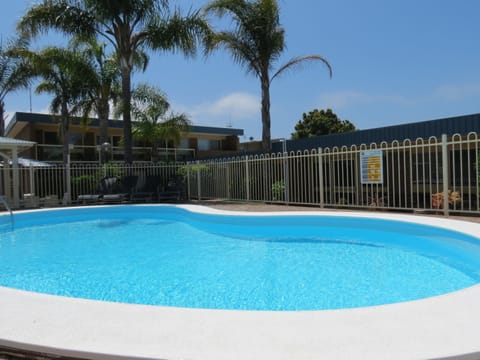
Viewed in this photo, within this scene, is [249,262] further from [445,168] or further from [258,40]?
[258,40]

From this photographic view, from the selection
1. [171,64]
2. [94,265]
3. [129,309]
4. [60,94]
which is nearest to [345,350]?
[129,309]

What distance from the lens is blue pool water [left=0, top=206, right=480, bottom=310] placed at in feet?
13.6

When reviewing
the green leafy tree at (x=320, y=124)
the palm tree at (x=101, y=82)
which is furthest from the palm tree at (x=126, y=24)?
the green leafy tree at (x=320, y=124)

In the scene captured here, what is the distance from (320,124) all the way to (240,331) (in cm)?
3333

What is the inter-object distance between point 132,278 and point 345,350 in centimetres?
349

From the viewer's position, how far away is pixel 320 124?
34.3 m

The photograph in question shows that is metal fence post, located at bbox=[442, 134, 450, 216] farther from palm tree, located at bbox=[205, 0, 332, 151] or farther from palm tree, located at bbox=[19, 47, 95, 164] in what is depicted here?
palm tree, located at bbox=[19, 47, 95, 164]

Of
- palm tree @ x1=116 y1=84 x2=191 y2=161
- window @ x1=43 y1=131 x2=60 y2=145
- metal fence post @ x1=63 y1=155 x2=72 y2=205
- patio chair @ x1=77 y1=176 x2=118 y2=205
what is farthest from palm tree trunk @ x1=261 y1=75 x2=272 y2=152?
window @ x1=43 y1=131 x2=60 y2=145

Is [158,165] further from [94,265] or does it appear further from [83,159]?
[94,265]

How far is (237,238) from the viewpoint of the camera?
26.2 feet

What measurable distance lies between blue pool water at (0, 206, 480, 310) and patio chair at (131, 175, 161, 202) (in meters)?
4.83

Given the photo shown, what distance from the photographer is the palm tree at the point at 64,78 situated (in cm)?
1562

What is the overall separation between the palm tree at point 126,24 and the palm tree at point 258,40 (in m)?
1.25

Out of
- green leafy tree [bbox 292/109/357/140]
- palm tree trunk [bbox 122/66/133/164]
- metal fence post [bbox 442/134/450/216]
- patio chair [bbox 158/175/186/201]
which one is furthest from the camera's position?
green leafy tree [bbox 292/109/357/140]
